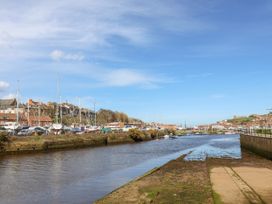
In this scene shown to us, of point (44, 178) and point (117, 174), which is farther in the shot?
point (117, 174)

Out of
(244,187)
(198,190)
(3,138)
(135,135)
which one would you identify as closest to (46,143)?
(3,138)

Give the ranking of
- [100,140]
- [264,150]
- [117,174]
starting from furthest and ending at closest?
[100,140]
[264,150]
[117,174]

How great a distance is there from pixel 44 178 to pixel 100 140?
7517cm

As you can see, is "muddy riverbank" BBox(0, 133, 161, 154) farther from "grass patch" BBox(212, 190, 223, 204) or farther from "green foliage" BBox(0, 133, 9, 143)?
"grass patch" BBox(212, 190, 223, 204)

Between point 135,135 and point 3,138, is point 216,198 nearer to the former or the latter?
point 3,138

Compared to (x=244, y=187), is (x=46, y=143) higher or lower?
higher

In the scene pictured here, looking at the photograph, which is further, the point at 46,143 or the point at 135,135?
the point at 135,135

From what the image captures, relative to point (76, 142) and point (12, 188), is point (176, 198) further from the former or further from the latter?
point (76, 142)

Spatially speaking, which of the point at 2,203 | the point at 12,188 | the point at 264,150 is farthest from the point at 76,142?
the point at 2,203

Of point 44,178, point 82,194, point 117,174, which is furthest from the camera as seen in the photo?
point 117,174

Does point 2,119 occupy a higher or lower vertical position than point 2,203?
higher

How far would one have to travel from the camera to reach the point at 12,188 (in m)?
30.1

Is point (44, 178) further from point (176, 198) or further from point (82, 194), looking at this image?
point (176, 198)

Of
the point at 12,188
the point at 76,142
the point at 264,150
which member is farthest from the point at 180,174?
the point at 76,142
